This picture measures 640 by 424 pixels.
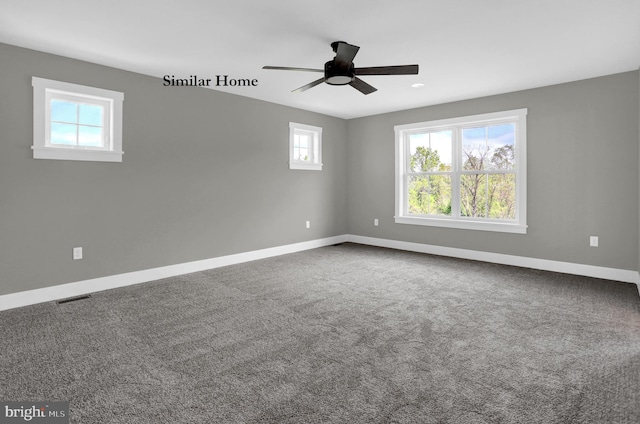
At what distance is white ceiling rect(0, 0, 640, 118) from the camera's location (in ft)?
9.05

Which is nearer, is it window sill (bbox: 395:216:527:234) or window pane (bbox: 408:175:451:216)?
window sill (bbox: 395:216:527:234)

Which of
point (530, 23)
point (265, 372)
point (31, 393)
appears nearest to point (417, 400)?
point (265, 372)

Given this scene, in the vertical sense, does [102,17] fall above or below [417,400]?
above

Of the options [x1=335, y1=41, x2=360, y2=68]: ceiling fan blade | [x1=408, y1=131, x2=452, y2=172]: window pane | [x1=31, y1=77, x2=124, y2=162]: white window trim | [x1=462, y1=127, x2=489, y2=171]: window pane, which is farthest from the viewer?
[x1=408, y1=131, x2=452, y2=172]: window pane

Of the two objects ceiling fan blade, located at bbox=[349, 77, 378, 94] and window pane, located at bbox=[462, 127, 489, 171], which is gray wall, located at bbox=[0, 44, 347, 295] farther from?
window pane, located at bbox=[462, 127, 489, 171]

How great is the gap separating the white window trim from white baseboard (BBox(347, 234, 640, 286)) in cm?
467

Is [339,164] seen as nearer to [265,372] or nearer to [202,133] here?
[202,133]

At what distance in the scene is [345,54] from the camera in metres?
3.06

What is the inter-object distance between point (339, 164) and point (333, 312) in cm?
429

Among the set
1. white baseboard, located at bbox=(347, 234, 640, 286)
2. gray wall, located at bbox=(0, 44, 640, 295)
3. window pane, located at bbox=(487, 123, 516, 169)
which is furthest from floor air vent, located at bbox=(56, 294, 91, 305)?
window pane, located at bbox=(487, 123, 516, 169)

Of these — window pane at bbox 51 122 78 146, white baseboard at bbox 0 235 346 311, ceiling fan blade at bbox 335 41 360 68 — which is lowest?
white baseboard at bbox 0 235 346 311

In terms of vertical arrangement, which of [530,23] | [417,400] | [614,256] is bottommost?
[417,400]

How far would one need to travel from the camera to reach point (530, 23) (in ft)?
9.88

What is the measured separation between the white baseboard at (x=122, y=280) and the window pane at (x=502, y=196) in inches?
134
